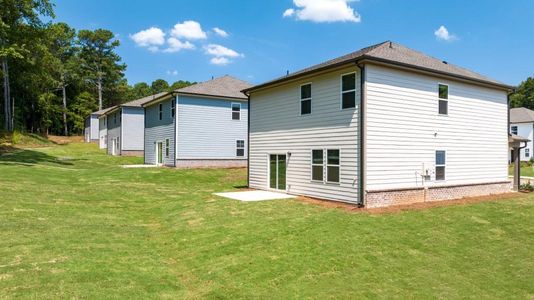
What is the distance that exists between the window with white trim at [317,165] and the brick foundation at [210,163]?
13.4m

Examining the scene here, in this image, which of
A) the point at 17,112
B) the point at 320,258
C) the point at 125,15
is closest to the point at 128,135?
the point at 125,15

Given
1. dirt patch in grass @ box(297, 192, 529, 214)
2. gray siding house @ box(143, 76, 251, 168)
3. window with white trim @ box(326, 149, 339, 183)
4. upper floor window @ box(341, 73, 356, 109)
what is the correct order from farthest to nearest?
gray siding house @ box(143, 76, 251, 168)
window with white trim @ box(326, 149, 339, 183)
upper floor window @ box(341, 73, 356, 109)
dirt patch in grass @ box(297, 192, 529, 214)

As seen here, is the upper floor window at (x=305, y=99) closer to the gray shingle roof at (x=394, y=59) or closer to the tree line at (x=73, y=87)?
the gray shingle roof at (x=394, y=59)

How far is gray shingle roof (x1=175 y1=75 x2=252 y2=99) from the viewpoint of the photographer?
26094 mm

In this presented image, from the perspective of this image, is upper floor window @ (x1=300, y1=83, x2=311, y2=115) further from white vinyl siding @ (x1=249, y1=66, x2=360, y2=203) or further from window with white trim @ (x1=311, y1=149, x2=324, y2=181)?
window with white trim @ (x1=311, y1=149, x2=324, y2=181)

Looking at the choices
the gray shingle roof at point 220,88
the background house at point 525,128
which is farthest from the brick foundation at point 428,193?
the background house at point 525,128

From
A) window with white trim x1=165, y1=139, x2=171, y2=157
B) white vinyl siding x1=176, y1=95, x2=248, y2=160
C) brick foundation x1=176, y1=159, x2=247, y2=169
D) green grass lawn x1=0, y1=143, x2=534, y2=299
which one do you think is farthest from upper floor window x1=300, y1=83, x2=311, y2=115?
window with white trim x1=165, y1=139, x2=171, y2=157

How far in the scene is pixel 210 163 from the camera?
87.0 ft

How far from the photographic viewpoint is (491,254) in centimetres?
793

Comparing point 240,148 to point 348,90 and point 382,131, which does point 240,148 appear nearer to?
point 348,90

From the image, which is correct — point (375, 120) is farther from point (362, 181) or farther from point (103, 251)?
point (103, 251)

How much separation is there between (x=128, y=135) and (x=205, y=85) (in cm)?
1382

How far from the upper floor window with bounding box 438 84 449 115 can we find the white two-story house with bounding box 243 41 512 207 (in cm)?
4

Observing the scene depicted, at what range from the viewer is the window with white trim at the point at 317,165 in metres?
14.0
